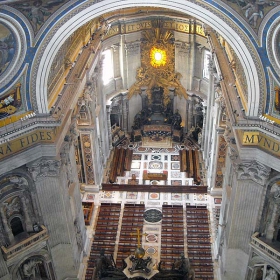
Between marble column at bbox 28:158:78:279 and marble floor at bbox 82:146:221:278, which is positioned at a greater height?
marble floor at bbox 82:146:221:278

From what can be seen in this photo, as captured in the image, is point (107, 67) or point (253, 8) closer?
point (253, 8)

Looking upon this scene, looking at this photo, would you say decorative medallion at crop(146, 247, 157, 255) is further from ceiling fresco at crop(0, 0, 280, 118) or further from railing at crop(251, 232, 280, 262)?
ceiling fresco at crop(0, 0, 280, 118)

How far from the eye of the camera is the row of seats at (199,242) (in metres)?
20.0

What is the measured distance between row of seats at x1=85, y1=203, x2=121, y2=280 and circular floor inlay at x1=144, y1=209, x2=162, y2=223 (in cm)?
152

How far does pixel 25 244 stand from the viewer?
16625mm

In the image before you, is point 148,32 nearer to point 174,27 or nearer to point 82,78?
point 174,27

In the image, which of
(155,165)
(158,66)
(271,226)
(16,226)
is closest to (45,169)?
(16,226)

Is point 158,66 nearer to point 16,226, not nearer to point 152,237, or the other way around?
point 152,237

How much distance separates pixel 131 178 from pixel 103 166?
2.01m

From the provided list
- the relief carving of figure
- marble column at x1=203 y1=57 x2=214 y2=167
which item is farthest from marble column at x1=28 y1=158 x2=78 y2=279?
marble column at x1=203 y1=57 x2=214 y2=167

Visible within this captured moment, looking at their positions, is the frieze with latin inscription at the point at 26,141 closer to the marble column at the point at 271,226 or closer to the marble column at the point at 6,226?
the marble column at the point at 6,226

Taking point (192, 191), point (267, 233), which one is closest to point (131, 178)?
point (192, 191)

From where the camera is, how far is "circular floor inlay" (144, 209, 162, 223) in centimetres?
2316

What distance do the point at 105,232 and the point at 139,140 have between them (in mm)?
9290
